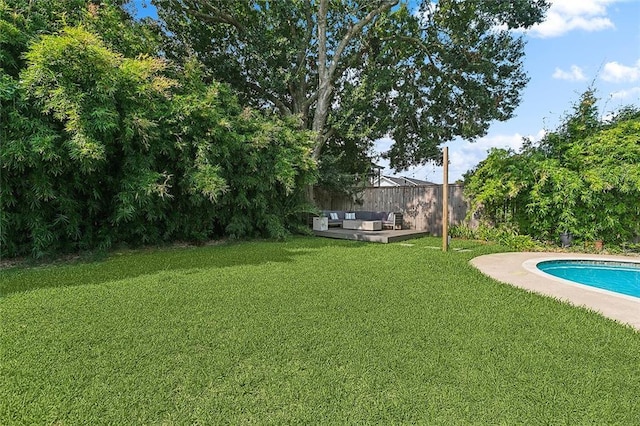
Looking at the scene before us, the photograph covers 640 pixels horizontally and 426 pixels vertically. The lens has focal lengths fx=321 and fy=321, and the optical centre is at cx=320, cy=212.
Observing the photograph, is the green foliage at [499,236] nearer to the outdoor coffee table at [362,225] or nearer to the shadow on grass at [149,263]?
the outdoor coffee table at [362,225]

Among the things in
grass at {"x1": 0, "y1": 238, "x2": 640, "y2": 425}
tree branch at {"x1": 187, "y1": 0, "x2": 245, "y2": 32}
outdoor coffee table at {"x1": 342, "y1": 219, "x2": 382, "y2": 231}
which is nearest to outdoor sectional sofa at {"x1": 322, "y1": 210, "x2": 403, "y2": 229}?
outdoor coffee table at {"x1": 342, "y1": 219, "x2": 382, "y2": 231}

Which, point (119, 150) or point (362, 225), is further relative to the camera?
point (362, 225)

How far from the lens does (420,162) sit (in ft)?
44.1

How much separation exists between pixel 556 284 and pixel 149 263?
6.51m

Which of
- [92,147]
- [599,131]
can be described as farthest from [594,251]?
[92,147]

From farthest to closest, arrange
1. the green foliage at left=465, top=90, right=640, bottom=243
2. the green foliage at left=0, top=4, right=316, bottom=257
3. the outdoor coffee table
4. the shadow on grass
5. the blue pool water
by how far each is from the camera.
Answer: the outdoor coffee table < the green foliage at left=465, top=90, right=640, bottom=243 < the blue pool water < the green foliage at left=0, top=4, right=316, bottom=257 < the shadow on grass

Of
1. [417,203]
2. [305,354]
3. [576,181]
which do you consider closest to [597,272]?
[576,181]

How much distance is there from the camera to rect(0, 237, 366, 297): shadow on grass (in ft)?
14.9

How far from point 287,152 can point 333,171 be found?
336cm

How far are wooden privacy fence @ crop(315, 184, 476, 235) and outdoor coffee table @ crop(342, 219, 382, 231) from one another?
1624 mm

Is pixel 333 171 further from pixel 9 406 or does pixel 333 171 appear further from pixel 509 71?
pixel 9 406

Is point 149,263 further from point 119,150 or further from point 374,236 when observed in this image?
point 374,236

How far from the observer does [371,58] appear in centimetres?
1212

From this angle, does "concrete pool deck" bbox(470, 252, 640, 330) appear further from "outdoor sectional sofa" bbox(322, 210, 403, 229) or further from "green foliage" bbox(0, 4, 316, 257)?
"green foliage" bbox(0, 4, 316, 257)
